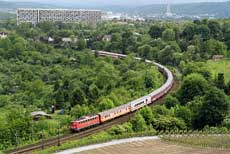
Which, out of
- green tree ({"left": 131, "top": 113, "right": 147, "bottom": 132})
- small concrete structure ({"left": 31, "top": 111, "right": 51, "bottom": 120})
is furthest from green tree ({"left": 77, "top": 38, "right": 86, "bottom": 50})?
green tree ({"left": 131, "top": 113, "right": 147, "bottom": 132})

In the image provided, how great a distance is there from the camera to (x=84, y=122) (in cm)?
2528

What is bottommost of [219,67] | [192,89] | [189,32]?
[192,89]

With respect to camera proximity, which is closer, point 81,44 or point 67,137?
point 67,137

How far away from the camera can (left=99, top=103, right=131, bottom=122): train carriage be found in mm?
26809

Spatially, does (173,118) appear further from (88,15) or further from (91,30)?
(88,15)

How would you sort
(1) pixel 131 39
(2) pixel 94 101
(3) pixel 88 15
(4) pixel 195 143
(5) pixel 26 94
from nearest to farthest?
(4) pixel 195 143 → (2) pixel 94 101 → (5) pixel 26 94 → (1) pixel 131 39 → (3) pixel 88 15

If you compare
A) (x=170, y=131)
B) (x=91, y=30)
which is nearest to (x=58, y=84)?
(x=170, y=131)

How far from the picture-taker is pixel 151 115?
2684cm

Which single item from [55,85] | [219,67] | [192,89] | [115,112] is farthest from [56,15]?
[115,112]

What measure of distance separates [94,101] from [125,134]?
9.96m

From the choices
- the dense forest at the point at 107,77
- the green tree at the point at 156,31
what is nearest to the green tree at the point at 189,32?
the dense forest at the point at 107,77

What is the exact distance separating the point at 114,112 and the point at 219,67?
19851 mm

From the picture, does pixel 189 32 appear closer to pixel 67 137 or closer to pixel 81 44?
pixel 81 44

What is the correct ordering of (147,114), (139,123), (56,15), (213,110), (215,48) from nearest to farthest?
(139,123), (213,110), (147,114), (215,48), (56,15)
